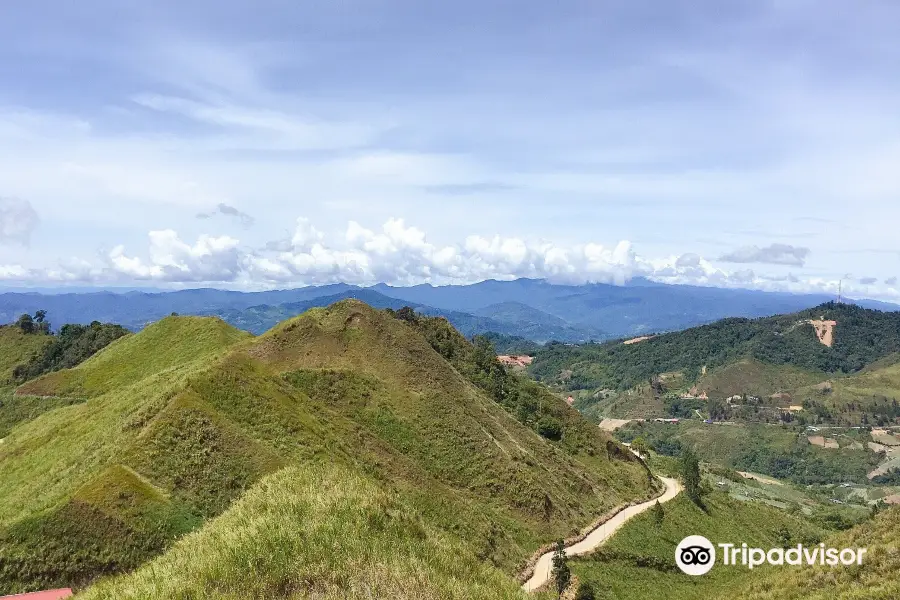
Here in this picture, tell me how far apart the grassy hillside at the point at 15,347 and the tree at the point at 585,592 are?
119317 mm

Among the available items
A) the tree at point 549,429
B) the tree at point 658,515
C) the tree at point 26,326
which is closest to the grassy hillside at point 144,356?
the tree at point 549,429

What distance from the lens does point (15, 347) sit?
411 ft

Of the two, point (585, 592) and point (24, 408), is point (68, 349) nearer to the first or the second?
point (24, 408)

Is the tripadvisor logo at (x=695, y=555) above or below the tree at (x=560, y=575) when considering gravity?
below

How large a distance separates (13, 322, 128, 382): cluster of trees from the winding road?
105 meters

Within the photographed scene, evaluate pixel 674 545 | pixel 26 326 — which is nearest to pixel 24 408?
pixel 26 326

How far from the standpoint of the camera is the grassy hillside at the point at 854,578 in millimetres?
24250

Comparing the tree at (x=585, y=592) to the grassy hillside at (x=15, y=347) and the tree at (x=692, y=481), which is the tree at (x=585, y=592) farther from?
the grassy hillside at (x=15, y=347)

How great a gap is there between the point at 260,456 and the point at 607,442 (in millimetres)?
66534

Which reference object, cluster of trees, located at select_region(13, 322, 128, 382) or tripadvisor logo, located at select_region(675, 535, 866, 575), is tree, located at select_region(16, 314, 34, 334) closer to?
cluster of trees, located at select_region(13, 322, 128, 382)

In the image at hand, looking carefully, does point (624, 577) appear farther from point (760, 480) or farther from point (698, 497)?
point (760, 480)

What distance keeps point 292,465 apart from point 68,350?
108401 millimetres

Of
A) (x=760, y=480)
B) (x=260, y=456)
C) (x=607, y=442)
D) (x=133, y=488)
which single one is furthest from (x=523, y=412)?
(x=760, y=480)

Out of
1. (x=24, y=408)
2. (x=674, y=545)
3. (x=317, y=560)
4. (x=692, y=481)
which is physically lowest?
(x=692, y=481)
